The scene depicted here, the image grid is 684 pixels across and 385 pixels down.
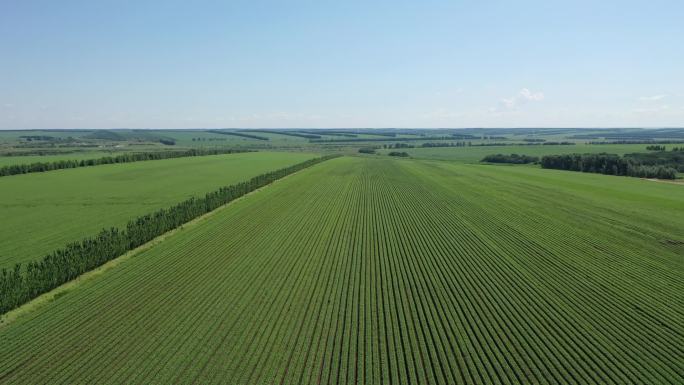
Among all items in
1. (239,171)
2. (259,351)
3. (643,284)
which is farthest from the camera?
(239,171)

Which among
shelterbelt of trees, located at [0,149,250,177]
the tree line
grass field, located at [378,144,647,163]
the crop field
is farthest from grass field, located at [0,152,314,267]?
grass field, located at [378,144,647,163]

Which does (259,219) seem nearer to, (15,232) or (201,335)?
(15,232)

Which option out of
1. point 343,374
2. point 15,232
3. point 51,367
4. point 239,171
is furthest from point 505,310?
point 239,171

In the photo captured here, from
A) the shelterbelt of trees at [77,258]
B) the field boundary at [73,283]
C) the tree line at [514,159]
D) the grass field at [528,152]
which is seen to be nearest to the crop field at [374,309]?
the field boundary at [73,283]

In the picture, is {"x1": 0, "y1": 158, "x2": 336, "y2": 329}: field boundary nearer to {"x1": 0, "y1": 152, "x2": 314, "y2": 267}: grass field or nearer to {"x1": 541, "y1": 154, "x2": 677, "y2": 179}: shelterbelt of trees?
{"x1": 0, "y1": 152, "x2": 314, "y2": 267}: grass field

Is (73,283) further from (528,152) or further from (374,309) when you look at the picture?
(528,152)

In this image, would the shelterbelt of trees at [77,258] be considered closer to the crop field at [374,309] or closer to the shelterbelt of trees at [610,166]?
the crop field at [374,309]

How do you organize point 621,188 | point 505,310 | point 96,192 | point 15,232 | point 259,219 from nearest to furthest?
point 505,310, point 15,232, point 259,219, point 96,192, point 621,188
